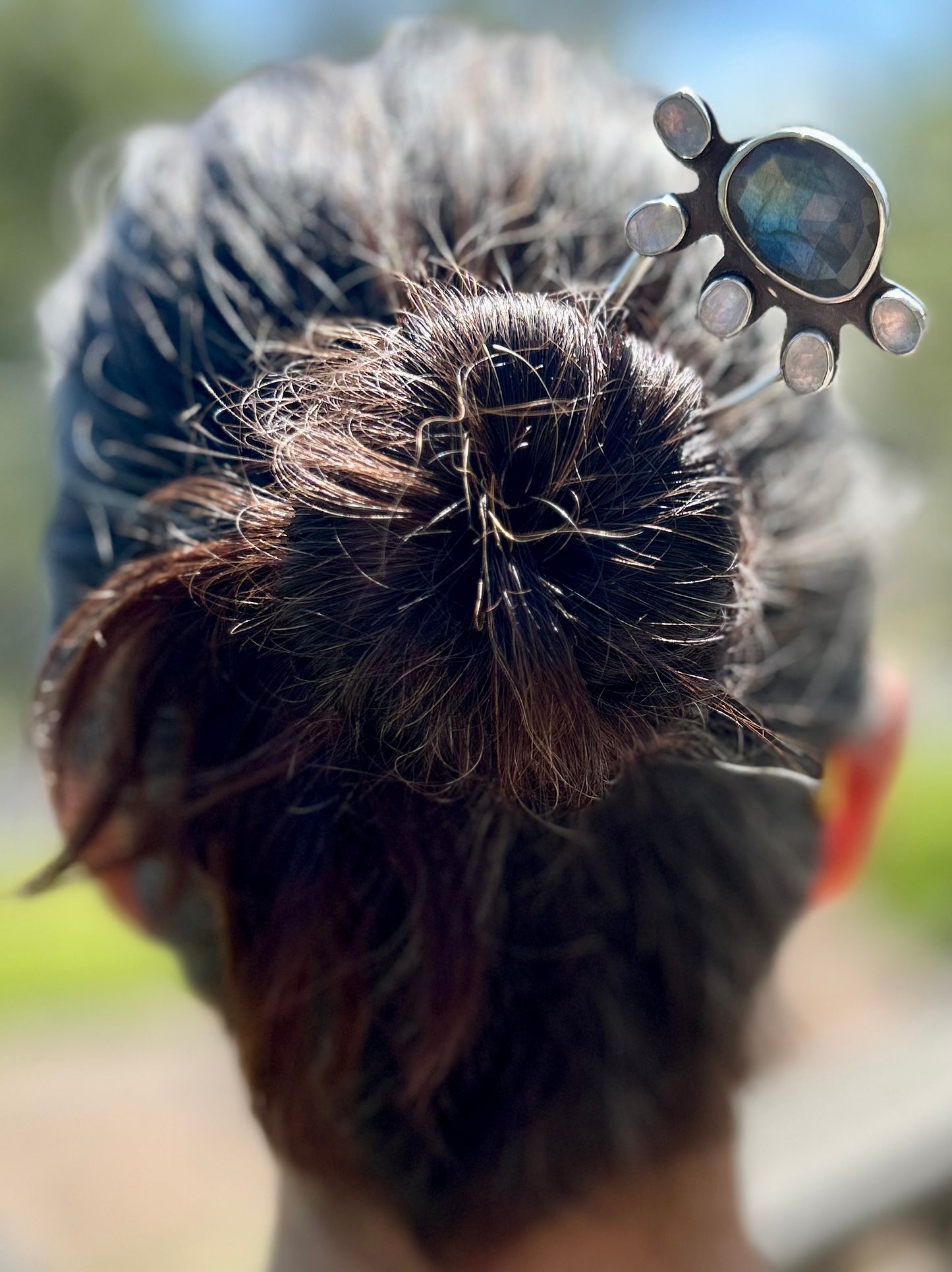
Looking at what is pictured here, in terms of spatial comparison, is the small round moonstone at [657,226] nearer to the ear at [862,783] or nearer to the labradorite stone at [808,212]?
the labradorite stone at [808,212]

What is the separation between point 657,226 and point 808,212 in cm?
8

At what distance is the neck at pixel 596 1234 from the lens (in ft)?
3.05

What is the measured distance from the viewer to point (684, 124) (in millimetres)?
A: 583

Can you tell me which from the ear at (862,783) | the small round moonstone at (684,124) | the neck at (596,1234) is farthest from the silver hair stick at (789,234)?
the neck at (596,1234)

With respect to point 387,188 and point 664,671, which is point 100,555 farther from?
point 664,671

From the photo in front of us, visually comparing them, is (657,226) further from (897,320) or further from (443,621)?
(443,621)

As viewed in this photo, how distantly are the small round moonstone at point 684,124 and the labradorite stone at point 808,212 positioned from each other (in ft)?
0.08

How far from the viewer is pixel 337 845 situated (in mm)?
748

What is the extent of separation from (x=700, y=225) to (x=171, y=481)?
1.42 ft

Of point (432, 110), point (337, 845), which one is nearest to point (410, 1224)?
point (337, 845)

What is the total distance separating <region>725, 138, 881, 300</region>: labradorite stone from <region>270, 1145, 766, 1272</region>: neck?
76cm

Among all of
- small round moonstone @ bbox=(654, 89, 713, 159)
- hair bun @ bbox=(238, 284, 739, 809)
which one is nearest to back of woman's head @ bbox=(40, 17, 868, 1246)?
hair bun @ bbox=(238, 284, 739, 809)

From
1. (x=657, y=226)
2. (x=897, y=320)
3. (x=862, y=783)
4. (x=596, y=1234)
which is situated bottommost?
(x=596, y=1234)

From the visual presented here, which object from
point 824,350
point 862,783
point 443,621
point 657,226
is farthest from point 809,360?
point 862,783
